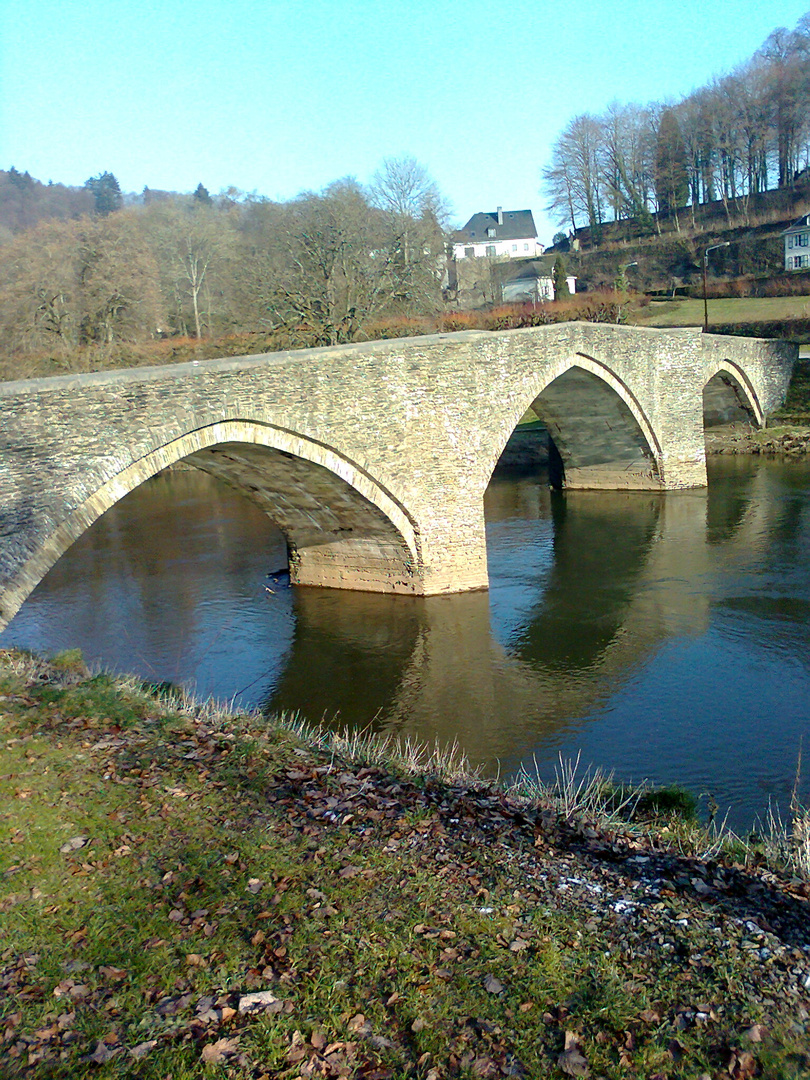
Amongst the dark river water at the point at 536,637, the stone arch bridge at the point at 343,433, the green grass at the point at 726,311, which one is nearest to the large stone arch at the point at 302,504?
the stone arch bridge at the point at 343,433

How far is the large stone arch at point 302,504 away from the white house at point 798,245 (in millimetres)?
40193

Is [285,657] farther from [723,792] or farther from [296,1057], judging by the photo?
[296,1057]

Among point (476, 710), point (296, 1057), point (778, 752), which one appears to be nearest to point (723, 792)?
point (778, 752)

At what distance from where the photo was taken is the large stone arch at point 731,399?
2973cm

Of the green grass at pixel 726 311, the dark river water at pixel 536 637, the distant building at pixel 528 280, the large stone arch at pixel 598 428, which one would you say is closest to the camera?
the dark river water at pixel 536 637

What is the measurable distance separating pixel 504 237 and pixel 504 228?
872 mm

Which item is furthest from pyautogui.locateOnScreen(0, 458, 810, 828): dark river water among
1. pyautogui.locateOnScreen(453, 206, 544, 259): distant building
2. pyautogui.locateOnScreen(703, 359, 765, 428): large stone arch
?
pyautogui.locateOnScreen(453, 206, 544, 259): distant building

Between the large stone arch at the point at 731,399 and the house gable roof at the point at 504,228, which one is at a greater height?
the house gable roof at the point at 504,228

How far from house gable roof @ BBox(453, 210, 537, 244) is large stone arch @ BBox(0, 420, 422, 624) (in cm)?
5544

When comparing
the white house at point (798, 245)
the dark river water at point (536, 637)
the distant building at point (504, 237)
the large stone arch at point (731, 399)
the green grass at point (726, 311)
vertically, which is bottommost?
the dark river water at point (536, 637)

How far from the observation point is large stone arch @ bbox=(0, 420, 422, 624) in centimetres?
1088

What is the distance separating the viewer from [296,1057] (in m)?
4.04

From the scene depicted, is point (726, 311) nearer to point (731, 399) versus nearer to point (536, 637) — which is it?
point (731, 399)

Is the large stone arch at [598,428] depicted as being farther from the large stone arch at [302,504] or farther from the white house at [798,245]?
the white house at [798,245]
